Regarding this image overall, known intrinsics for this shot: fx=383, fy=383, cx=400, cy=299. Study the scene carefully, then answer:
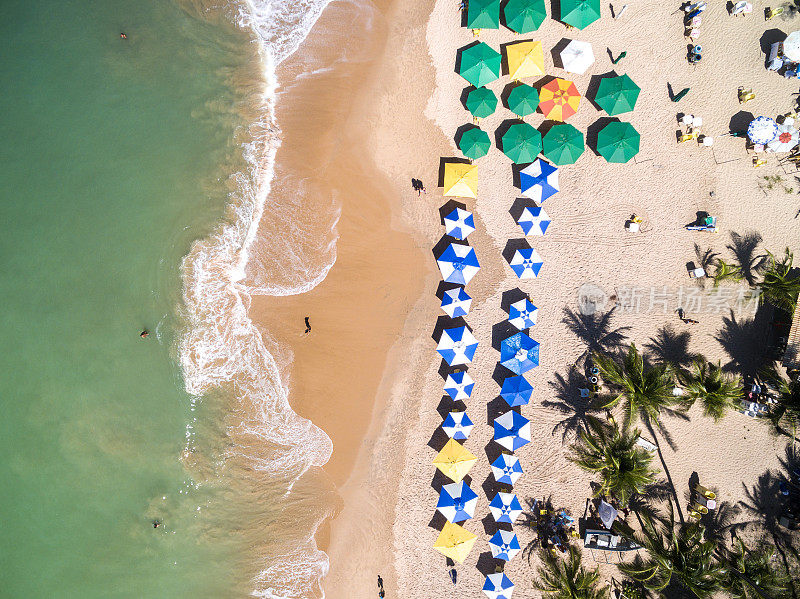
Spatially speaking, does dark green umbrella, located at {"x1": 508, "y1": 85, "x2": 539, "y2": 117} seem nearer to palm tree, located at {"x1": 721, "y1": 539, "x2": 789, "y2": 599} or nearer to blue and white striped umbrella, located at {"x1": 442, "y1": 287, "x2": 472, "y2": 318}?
blue and white striped umbrella, located at {"x1": 442, "y1": 287, "x2": 472, "y2": 318}

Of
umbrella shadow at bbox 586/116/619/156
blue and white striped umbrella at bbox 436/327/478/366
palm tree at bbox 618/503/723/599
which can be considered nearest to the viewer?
palm tree at bbox 618/503/723/599

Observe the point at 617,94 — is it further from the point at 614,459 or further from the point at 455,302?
the point at 614,459

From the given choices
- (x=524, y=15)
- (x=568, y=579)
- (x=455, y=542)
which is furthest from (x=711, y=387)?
(x=524, y=15)

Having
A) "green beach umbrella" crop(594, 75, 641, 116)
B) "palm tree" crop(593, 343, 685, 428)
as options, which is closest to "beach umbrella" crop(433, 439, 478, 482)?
"palm tree" crop(593, 343, 685, 428)

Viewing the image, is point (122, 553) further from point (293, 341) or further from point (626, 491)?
point (626, 491)

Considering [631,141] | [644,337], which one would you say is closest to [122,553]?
[644,337]
